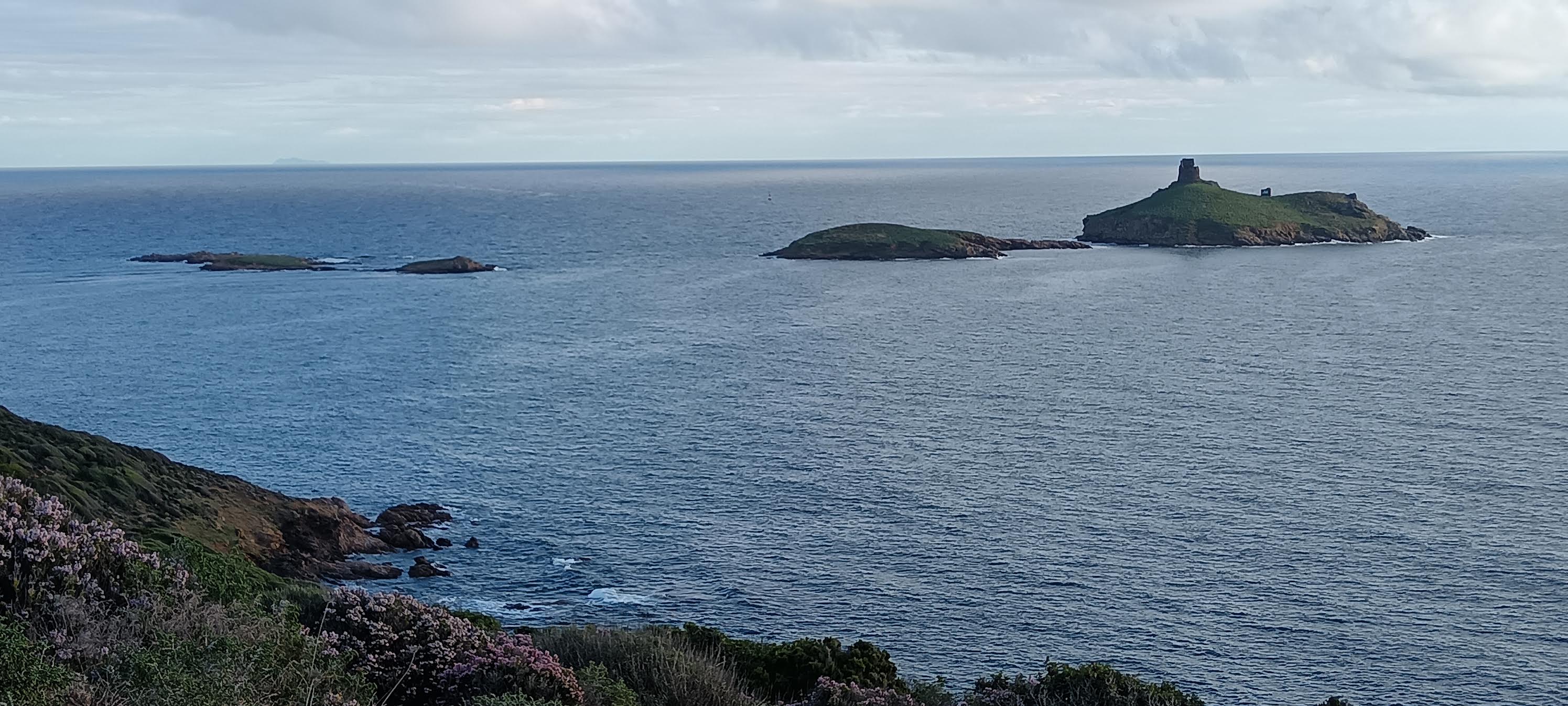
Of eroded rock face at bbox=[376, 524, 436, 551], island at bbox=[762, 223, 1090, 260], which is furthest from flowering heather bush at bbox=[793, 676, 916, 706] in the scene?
island at bbox=[762, 223, 1090, 260]

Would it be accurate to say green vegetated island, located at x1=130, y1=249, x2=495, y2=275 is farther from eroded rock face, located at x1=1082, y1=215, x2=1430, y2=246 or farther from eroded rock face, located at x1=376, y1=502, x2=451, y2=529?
eroded rock face, located at x1=376, y1=502, x2=451, y2=529

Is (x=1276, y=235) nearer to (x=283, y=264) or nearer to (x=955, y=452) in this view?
(x=283, y=264)

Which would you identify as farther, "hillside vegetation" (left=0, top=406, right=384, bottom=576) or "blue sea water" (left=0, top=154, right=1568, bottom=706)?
"blue sea water" (left=0, top=154, right=1568, bottom=706)

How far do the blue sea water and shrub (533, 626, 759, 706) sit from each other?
18783 mm

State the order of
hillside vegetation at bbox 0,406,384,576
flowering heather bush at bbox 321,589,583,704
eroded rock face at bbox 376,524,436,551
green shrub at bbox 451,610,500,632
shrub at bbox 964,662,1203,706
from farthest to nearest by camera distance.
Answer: eroded rock face at bbox 376,524,436,551, hillside vegetation at bbox 0,406,384,576, green shrub at bbox 451,610,500,632, shrub at bbox 964,662,1203,706, flowering heather bush at bbox 321,589,583,704

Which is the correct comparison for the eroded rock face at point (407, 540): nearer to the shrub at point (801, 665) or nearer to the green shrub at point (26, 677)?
the shrub at point (801, 665)

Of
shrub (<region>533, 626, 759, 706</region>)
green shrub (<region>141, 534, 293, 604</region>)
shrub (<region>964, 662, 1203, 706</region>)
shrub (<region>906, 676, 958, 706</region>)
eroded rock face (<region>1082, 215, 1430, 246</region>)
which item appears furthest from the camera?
eroded rock face (<region>1082, 215, 1430, 246</region>)

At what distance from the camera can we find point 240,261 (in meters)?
172

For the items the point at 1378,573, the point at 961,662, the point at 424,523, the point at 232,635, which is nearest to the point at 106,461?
the point at 424,523

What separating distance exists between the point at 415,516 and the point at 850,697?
1612 inches

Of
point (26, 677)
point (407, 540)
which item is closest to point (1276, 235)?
point (407, 540)

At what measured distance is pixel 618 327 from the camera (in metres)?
118

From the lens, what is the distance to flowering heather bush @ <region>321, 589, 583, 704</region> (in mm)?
16906

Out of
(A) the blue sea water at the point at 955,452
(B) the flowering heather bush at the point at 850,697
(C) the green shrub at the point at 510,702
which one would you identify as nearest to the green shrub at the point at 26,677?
(C) the green shrub at the point at 510,702
